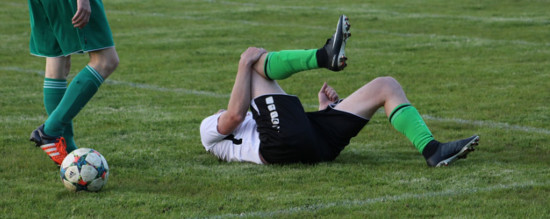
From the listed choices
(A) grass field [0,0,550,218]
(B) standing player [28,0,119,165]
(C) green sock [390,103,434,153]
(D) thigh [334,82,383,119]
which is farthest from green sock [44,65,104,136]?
(C) green sock [390,103,434,153]

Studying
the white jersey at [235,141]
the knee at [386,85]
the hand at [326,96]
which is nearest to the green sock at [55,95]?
the white jersey at [235,141]

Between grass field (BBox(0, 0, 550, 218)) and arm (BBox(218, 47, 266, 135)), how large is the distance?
31 centimetres

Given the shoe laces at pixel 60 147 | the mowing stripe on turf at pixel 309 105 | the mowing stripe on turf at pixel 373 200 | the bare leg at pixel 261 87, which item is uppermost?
the bare leg at pixel 261 87

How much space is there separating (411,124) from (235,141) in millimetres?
1192

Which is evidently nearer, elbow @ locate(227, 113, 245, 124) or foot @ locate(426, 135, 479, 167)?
foot @ locate(426, 135, 479, 167)

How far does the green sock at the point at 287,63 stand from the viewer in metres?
5.45

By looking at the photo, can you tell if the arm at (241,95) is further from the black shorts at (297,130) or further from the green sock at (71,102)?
the green sock at (71,102)

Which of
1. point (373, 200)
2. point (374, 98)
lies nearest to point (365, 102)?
point (374, 98)

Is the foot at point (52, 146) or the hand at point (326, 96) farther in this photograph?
the hand at point (326, 96)

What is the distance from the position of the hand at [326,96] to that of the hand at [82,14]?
1.73 metres

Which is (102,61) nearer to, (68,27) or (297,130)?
(68,27)

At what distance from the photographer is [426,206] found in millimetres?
4453

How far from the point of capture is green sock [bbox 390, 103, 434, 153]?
5.46m

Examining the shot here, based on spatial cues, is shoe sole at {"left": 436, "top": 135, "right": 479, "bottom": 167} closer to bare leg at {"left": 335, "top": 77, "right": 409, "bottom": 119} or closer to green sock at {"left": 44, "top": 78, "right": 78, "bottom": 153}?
bare leg at {"left": 335, "top": 77, "right": 409, "bottom": 119}
